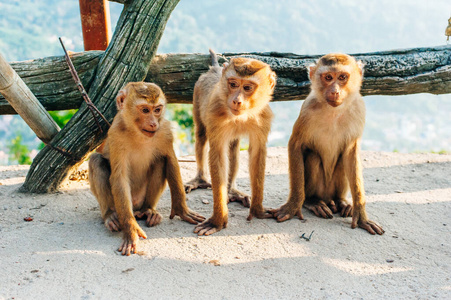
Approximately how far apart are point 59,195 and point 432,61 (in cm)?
468

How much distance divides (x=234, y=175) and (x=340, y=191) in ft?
3.70

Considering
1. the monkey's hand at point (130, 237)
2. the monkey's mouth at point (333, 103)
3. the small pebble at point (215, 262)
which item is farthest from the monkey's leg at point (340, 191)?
the monkey's hand at point (130, 237)

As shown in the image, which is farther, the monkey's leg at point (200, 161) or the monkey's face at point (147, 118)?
the monkey's leg at point (200, 161)

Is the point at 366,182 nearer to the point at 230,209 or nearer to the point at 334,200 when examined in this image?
the point at 334,200

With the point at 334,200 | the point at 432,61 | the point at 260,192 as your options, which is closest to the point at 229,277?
the point at 260,192

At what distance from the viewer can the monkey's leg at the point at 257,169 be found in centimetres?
421

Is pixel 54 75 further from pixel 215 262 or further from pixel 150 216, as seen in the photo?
pixel 215 262

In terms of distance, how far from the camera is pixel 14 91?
4.50m

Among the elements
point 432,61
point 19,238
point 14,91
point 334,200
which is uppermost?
point 432,61

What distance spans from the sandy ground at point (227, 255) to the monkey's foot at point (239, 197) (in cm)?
7

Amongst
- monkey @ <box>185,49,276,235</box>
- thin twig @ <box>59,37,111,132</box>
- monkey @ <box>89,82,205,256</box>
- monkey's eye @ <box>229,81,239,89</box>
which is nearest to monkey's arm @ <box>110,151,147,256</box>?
monkey @ <box>89,82,205,256</box>

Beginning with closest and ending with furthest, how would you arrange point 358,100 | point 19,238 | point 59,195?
point 19,238
point 358,100
point 59,195

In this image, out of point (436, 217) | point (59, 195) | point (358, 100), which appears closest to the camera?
point (358, 100)

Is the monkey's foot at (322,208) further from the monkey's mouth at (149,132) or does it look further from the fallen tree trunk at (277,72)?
the monkey's mouth at (149,132)
